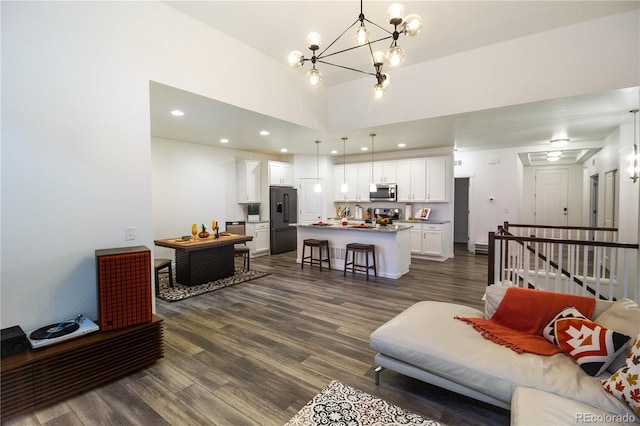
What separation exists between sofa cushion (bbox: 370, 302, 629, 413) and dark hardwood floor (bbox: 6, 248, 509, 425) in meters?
0.33

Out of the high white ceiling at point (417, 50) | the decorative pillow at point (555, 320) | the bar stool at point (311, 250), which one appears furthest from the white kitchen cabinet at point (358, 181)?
the decorative pillow at point (555, 320)

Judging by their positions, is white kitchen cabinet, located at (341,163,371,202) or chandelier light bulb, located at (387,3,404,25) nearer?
chandelier light bulb, located at (387,3,404,25)

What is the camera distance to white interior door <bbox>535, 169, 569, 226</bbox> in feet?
30.5

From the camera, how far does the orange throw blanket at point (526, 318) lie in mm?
2021

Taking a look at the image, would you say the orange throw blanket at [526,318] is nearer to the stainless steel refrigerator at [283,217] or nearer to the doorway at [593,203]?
the stainless steel refrigerator at [283,217]

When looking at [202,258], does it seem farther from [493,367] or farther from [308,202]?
[493,367]

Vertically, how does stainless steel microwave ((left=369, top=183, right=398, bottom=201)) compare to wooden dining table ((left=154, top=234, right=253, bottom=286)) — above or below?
above

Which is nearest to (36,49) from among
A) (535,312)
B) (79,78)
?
(79,78)

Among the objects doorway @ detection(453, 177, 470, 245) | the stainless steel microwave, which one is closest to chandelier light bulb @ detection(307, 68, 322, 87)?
the stainless steel microwave

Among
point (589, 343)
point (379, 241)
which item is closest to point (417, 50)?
point (379, 241)

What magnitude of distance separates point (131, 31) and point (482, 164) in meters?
8.24

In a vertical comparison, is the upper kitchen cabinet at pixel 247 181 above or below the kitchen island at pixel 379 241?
above

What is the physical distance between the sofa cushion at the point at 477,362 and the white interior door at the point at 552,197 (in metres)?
9.39

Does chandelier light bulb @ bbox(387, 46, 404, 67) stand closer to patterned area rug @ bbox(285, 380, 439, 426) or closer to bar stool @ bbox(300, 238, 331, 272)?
patterned area rug @ bbox(285, 380, 439, 426)
